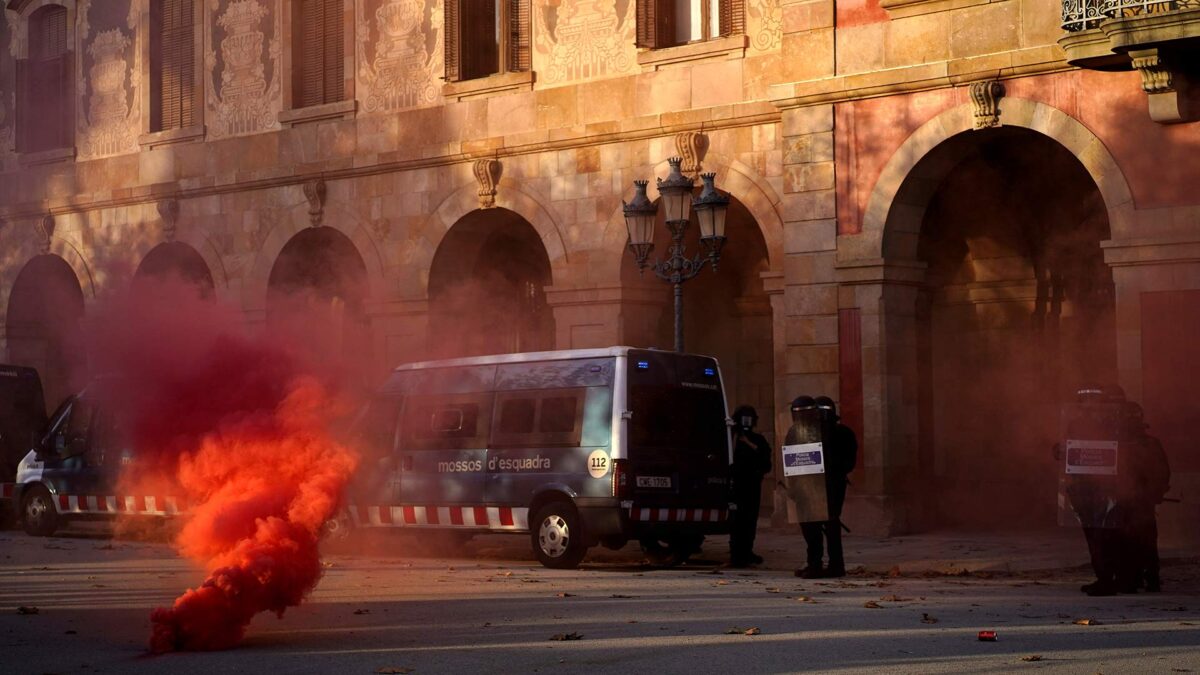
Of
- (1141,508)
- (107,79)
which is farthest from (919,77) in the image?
(107,79)

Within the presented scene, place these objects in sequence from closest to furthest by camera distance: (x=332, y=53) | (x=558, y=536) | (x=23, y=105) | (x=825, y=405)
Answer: (x=825, y=405) < (x=558, y=536) < (x=332, y=53) < (x=23, y=105)

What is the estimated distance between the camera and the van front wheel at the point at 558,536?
57.0 ft

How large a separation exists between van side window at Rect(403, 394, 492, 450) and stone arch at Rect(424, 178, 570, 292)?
6.15m

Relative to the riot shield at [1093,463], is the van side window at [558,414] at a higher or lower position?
higher

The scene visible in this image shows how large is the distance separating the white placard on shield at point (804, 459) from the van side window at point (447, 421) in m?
3.41

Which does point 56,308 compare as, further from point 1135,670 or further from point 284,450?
point 1135,670

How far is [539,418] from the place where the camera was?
17.8 metres

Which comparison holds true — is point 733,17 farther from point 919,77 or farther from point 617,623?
point 617,623

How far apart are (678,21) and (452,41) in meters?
3.91

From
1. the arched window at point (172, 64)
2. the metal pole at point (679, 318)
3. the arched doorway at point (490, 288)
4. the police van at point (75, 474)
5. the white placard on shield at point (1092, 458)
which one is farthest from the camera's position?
the arched window at point (172, 64)

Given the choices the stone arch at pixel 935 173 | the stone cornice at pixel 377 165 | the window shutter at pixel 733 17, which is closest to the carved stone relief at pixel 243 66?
the stone cornice at pixel 377 165

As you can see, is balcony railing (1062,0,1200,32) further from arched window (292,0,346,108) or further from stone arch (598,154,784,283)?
arched window (292,0,346,108)

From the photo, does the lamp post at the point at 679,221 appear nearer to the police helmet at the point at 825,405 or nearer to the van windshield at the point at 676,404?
the van windshield at the point at 676,404

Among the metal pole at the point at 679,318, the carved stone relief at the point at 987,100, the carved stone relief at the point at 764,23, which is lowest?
the metal pole at the point at 679,318
